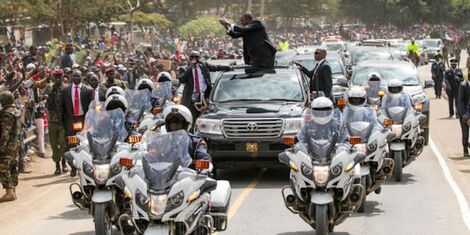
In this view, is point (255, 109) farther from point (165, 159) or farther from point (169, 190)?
point (169, 190)

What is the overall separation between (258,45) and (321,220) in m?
7.85

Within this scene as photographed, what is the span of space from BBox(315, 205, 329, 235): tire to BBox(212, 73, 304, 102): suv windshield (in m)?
6.24

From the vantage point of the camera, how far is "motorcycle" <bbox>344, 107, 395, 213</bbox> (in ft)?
43.2

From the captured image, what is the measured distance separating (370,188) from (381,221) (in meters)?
0.58

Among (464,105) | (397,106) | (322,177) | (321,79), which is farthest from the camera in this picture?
(464,105)

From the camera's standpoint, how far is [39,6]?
4584 centimetres

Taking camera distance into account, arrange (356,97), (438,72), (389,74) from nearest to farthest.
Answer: (356,97) < (389,74) < (438,72)

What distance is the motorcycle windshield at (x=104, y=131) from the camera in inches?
441

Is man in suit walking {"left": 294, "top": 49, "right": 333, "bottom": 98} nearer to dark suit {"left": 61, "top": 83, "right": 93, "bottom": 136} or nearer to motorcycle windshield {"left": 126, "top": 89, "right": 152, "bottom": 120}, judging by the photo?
motorcycle windshield {"left": 126, "top": 89, "right": 152, "bottom": 120}

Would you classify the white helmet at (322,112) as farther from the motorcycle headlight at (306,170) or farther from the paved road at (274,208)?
the paved road at (274,208)

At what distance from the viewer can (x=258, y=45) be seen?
59.3 feet

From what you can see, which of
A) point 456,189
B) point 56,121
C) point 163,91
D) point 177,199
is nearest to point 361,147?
point 456,189

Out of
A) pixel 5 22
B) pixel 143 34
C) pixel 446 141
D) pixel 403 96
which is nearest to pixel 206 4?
pixel 143 34

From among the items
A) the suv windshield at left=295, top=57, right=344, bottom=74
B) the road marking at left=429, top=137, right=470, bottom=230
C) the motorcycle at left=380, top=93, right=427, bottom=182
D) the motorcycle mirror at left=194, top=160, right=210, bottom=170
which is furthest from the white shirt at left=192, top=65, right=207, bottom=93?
the suv windshield at left=295, top=57, right=344, bottom=74
